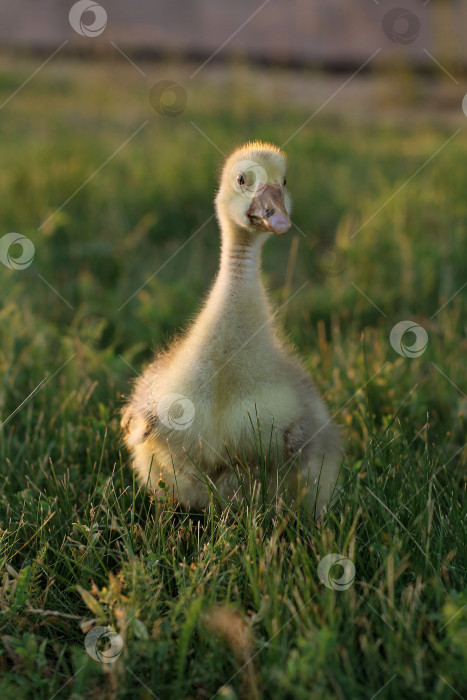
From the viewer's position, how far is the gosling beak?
2.19 metres

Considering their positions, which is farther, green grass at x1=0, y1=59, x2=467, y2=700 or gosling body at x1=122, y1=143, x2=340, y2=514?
gosling body at x1=122, y1=143, x2=340, y2=514

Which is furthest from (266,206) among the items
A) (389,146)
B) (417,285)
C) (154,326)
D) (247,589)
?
(389,146)

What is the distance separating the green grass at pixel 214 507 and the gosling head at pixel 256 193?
0.75 meters

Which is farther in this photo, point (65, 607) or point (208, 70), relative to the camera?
point (208, 70)

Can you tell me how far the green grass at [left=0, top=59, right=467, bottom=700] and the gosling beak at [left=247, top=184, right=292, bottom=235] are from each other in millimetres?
739

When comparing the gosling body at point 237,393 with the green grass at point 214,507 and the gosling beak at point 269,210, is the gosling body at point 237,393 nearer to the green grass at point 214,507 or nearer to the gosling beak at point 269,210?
the gosling beak at point 269,210

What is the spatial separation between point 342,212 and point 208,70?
549 cm

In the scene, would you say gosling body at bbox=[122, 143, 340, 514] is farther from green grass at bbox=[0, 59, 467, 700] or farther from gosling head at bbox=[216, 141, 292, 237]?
green grass at bbox=[0, 59, 467, 700]

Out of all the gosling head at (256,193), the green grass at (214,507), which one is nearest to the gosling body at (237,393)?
the gosling head at (256,193)

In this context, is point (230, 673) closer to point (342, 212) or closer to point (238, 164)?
point (238, 164)

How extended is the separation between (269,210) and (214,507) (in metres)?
0.86

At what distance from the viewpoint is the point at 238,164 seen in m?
2.40

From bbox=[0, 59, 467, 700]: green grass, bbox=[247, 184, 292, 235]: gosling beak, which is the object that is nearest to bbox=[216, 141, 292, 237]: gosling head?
bbox=[247, 184, 292, 235]: gosling beak

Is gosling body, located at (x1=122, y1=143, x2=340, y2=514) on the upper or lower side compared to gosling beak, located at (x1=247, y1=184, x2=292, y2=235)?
lower
